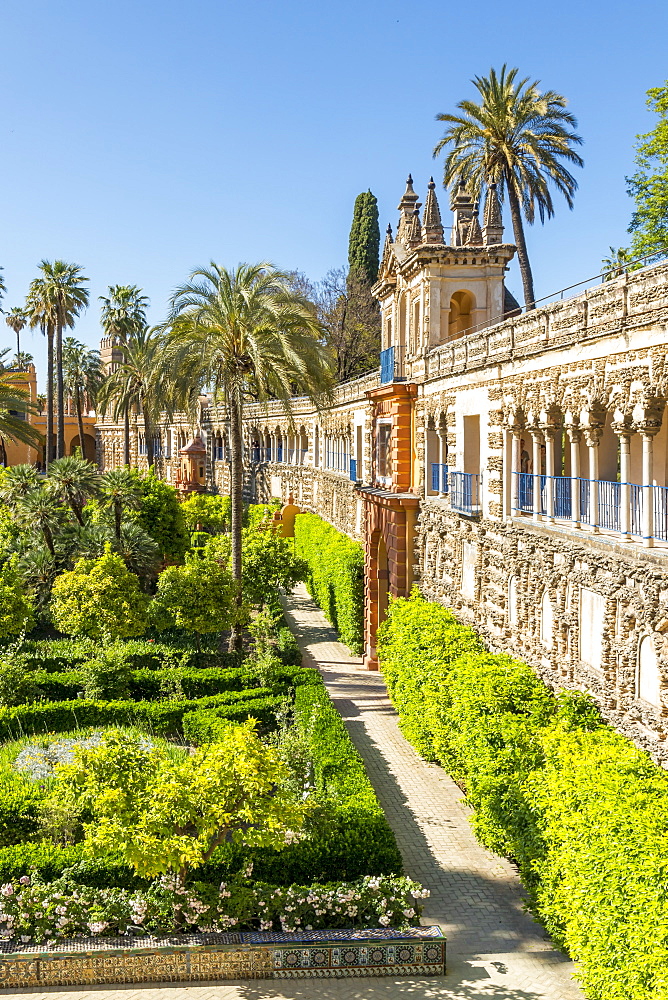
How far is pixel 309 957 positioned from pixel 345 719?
1181 cm

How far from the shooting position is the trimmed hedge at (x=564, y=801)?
30.2 feet

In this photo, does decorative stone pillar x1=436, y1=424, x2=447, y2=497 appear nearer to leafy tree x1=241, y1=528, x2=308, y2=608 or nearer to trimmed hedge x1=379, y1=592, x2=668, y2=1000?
trimmed hedge x1=379, y1=592, x2=668, y2=1000

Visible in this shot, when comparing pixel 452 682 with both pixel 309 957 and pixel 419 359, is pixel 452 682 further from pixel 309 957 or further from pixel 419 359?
pixel 419 359

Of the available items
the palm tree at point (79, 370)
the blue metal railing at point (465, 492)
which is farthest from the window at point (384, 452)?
the palm tree at point (79, 370)

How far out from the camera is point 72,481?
31969mm

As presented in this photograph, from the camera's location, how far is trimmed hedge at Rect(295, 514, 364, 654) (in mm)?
30703

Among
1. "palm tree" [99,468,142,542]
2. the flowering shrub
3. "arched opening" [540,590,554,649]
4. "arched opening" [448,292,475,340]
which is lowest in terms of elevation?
the flowering shrub

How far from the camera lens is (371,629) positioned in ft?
97.9

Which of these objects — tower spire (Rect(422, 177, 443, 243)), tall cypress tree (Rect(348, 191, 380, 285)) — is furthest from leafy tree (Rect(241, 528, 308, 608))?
tall cypress tree (Rect(348, 191, 380, 285))

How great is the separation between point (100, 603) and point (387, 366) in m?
12.6

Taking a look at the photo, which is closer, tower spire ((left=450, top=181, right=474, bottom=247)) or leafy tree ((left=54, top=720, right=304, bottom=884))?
leafy tree ((left=54, top=720, right=304, bottom=884))

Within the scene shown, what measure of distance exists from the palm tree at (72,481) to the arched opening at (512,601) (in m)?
19.5

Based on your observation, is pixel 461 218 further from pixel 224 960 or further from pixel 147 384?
pixel 224 960

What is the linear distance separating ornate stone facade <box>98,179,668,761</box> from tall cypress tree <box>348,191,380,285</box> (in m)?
30.8
